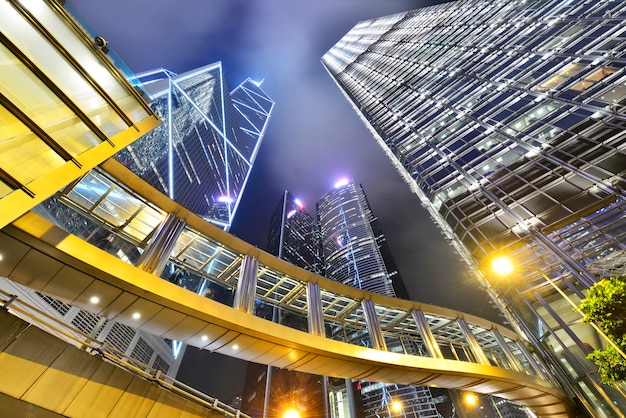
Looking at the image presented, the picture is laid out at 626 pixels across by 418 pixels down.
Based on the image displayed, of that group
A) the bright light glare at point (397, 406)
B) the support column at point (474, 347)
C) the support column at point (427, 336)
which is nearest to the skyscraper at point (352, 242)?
the bright light glare at point (397, 406)

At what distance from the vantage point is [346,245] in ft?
235

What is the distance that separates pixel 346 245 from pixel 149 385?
66488 millimetres

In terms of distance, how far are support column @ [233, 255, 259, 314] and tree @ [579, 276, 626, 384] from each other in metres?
9.76

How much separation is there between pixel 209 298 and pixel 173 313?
1.89 metres

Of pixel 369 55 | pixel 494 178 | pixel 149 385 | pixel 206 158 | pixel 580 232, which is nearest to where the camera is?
pixel 149 385

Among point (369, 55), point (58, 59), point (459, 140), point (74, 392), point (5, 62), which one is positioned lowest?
point (74, 392)

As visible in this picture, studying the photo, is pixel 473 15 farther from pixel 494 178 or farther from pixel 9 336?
pixel 9 336

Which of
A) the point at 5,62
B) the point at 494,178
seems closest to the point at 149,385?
the point at 5,62

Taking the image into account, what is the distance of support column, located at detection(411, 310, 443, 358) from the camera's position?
1155 cm

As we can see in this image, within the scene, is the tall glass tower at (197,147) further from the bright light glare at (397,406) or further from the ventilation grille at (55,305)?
the bright light glare at (397,406)

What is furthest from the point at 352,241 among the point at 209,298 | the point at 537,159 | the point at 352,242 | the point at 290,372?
the point at 209,298

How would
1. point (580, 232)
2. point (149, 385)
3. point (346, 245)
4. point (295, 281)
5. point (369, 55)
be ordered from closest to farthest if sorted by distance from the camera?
point (149, 385) < point (295, 281) < point (580, 232) < point (369, 55) < point (346, 245)

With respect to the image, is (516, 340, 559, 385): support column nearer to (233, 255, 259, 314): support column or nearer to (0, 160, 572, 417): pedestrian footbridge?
(0, 160, 572, 417): pedestrian footbridge

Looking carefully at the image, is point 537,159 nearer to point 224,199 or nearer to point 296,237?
point 296,237
